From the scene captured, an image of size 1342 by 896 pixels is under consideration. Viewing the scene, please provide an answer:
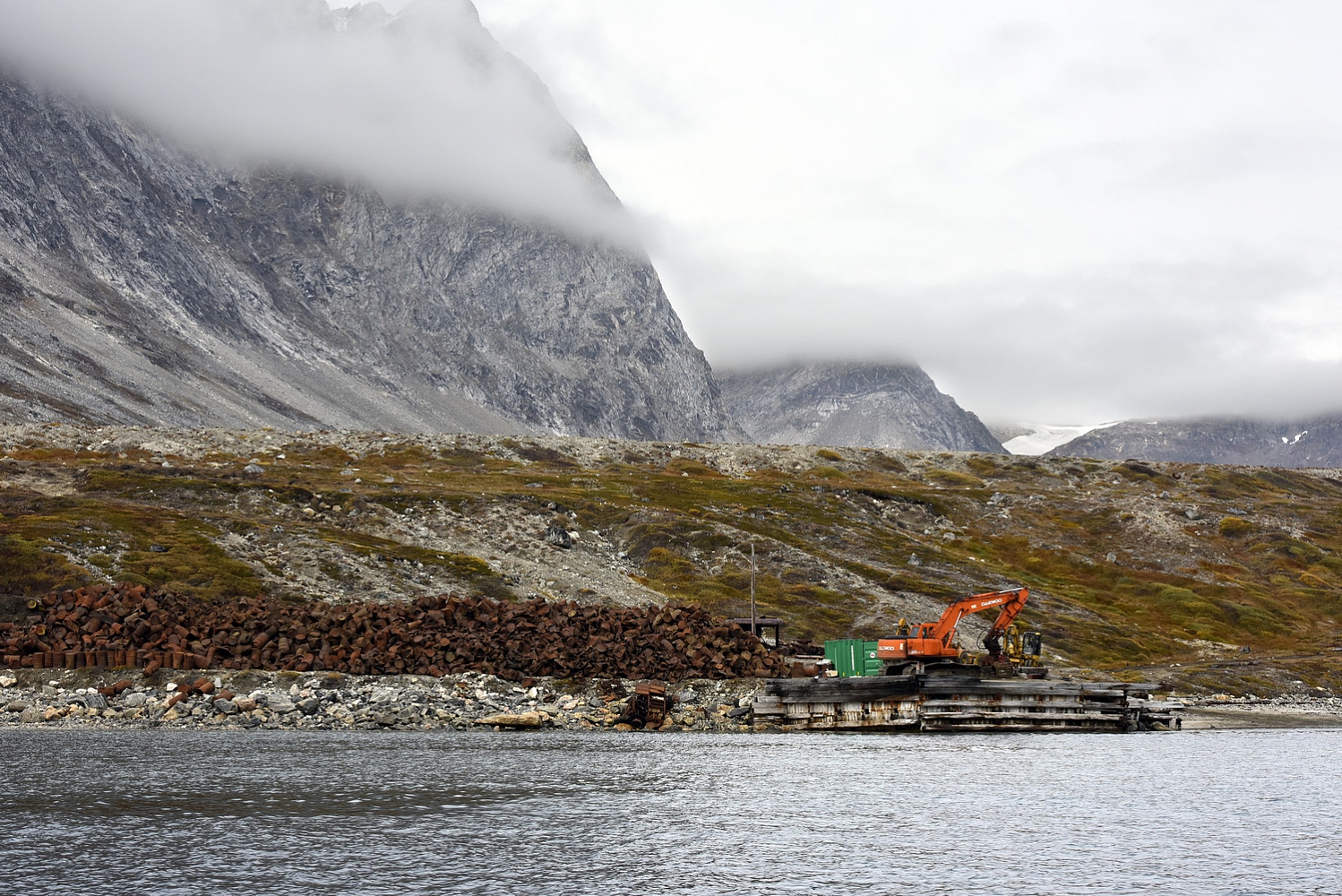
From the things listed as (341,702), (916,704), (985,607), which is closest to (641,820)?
(341,702)

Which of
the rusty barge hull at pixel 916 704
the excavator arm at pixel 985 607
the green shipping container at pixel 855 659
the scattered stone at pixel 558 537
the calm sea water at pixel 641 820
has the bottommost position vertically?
the calm sea water at pixel 641 820

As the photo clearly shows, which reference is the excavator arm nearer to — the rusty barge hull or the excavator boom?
the excavator boom

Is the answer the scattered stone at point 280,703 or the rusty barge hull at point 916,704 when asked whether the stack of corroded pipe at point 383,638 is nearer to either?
the scattered stone at point 280,703

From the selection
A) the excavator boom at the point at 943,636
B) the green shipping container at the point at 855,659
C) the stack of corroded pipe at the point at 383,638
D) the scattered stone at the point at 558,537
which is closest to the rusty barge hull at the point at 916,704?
the green shipping container at the point at 855,659

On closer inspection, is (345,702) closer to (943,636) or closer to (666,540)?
(943,636)

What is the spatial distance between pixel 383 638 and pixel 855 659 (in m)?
28.2

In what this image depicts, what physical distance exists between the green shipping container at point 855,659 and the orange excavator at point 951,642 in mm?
653

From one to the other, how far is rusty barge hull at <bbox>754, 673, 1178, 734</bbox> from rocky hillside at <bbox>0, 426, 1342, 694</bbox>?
34.0 meters

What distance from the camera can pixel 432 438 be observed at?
17762 centimetres

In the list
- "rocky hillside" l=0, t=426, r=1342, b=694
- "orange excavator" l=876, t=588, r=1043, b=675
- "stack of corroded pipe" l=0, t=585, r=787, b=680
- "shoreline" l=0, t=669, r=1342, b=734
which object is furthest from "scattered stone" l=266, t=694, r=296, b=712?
"orange excavator" l=876, t=588, r=1043, b=675

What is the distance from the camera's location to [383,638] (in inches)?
2621

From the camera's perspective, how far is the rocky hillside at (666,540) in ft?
312

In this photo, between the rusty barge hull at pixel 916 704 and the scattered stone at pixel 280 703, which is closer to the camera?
the scattered stone at pixel 280 703

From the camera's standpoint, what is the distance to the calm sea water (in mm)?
22109
